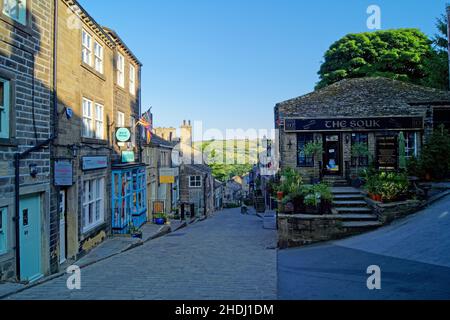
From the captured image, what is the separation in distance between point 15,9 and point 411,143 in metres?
16.8

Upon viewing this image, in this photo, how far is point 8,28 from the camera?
8531mm

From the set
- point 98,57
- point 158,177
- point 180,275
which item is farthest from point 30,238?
point 158,177

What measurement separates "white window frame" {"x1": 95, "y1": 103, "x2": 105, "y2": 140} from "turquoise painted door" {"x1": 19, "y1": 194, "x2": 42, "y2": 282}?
4955 millimetres

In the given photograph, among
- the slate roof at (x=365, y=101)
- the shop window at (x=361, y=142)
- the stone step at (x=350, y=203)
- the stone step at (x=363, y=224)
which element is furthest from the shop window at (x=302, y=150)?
the stone step at (x=363, y=224)

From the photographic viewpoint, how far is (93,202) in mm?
13883

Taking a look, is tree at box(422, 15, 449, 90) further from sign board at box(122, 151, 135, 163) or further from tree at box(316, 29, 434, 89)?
sign board at box(122, 151, 135, 163)

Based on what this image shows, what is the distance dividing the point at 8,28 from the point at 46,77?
2.04 metres

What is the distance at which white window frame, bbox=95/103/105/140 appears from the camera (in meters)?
14.4

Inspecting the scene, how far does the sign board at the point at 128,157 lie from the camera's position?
16641mm

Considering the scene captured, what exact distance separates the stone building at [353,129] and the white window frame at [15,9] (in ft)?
36.5
